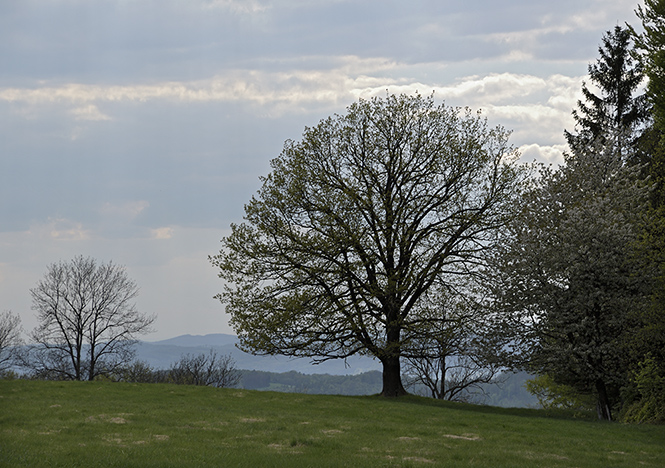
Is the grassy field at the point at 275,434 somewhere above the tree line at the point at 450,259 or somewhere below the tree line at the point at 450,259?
below

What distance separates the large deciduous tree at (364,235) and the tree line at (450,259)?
0.07 meters

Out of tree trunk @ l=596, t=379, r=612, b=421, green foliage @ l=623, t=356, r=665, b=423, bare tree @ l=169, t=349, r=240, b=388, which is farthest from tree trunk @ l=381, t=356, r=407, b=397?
bare tree @ l=169, t=349, r=240, b=388

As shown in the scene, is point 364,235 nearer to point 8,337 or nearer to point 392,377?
point 392,377

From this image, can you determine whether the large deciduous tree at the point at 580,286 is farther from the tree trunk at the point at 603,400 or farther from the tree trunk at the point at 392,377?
the tree trunk at the point at 392,377

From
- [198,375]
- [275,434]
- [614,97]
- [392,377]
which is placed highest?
[614,97]

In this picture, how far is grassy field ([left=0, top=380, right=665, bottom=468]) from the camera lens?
12.8 metres

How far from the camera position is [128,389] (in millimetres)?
28031

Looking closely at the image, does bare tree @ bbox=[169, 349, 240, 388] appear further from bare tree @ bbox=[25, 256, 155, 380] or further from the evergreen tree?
the evergreen tree

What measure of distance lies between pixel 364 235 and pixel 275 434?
15.1 m

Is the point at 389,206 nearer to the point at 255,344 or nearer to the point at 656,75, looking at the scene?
the point at 255,344

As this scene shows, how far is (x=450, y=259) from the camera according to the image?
31688mm

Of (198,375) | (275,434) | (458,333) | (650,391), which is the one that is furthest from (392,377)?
(198,375)

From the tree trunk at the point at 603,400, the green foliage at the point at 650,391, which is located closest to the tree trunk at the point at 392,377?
the tree trunk at the point at 603,400

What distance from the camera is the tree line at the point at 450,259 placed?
2670 centimetres
